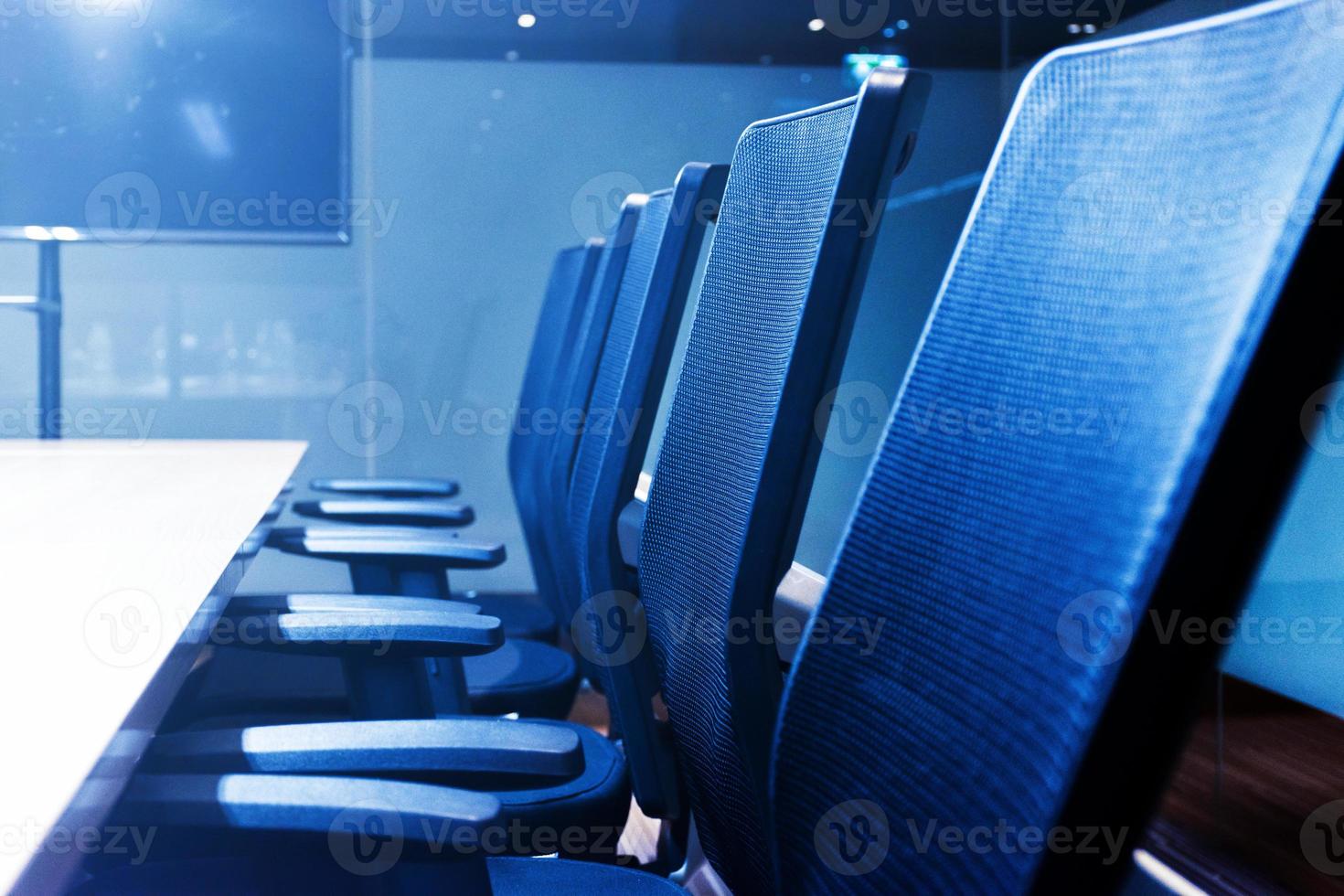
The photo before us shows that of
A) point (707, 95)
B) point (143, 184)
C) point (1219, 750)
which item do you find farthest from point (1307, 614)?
point (143, 184)

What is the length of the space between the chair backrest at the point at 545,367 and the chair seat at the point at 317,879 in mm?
1204

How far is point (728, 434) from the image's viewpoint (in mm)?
888

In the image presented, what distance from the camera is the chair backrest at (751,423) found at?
0.76 metres

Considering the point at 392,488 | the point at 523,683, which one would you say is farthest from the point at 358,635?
the point at 392,488

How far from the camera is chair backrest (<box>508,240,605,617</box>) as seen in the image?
234 cm

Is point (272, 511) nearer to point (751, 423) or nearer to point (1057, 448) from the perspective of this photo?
point (751, 423)

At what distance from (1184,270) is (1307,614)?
1.86 m

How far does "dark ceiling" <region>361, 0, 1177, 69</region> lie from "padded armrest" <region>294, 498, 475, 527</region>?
109 inches

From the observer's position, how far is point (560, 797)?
4.13 feet

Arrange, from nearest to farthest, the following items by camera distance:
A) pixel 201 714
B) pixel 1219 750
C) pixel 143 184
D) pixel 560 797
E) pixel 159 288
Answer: pixel 560 797
pixel 201 714
pixel 1219 750
pixel 143 184
pixel 159 288

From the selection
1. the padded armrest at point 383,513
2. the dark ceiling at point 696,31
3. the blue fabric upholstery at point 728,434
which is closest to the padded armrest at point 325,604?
the blue fabric upholstery at point 728,434

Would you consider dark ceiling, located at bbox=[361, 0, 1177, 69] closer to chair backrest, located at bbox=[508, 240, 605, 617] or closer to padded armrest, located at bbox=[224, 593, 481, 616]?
chair backrest, located at bbox=[508, 240, 605, 617]

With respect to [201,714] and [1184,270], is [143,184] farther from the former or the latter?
[1184,270]

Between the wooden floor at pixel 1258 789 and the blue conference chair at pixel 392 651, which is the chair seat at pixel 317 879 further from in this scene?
the wooden floor at pixel 1258 789
